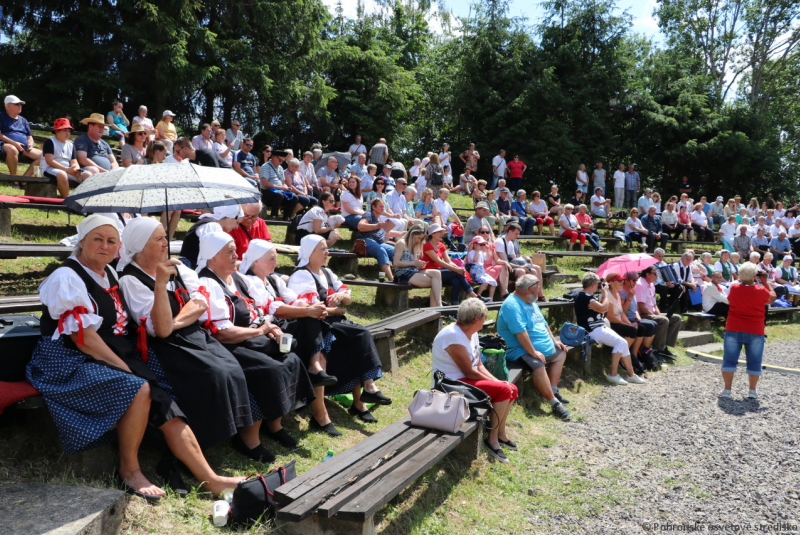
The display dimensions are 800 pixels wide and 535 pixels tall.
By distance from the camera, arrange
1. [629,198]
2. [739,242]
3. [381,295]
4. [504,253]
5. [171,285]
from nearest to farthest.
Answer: [171,285] → [381,295] → [504,253] → [739,242] → [629,198]

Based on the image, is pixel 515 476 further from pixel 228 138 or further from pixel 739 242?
pixel 739 242

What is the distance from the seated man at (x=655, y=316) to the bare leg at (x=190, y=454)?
730cm

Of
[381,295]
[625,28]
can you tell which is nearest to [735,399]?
[381,295]

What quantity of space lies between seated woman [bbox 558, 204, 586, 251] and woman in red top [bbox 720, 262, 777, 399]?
6787 millimetres

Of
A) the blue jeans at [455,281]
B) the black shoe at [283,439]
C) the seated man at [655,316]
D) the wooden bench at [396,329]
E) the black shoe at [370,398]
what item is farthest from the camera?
the seated man at [655,316]

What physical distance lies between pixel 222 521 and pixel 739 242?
15.8 m

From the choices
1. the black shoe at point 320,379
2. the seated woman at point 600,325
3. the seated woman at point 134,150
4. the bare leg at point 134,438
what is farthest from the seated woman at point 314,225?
the bare leg at point 134,438

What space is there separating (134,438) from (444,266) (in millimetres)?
5495

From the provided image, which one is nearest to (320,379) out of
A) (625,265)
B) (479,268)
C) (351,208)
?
(479,268)

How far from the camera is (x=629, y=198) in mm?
21219

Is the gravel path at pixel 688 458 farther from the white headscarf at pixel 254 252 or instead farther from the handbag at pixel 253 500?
the white headscarf at pixel 254 252

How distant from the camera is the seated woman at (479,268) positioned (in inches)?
346

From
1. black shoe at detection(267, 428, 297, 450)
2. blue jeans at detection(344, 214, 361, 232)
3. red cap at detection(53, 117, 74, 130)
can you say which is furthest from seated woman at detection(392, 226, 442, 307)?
red cap at detection(53, 117, 74, 130)

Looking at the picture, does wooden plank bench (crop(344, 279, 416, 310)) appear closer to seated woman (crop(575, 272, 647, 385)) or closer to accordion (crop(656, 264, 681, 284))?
seated woman (crop(575, 272, 647, 385))
